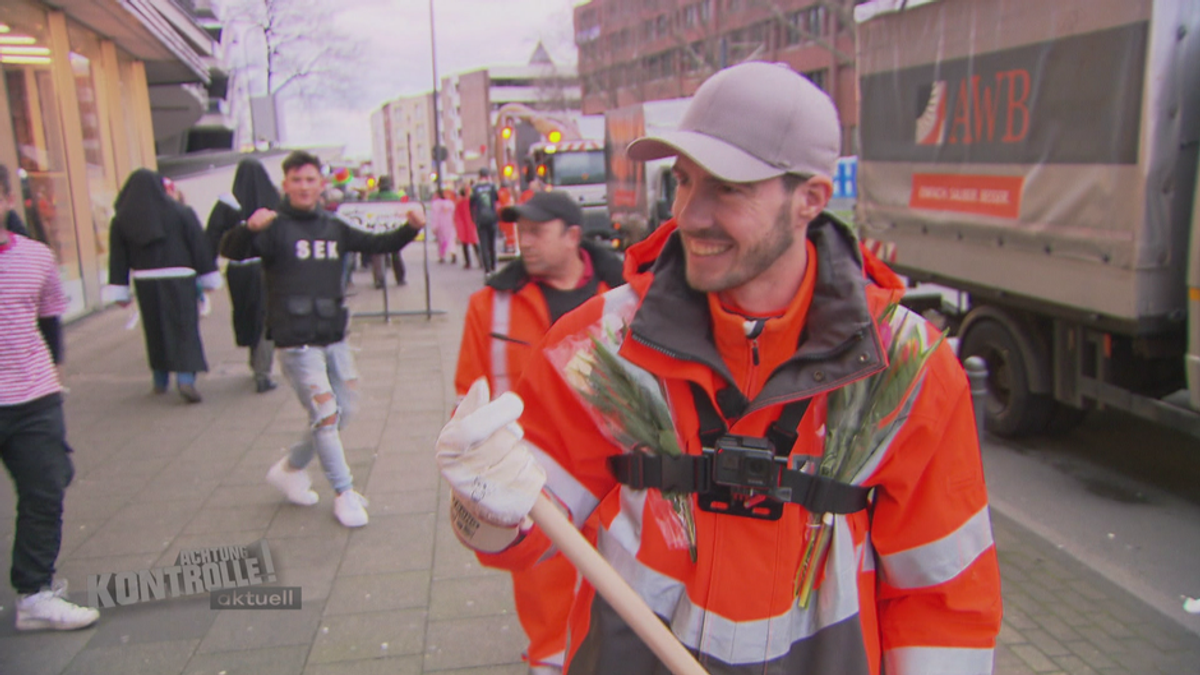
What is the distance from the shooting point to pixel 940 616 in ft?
5.61

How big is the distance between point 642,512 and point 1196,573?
13.6ft

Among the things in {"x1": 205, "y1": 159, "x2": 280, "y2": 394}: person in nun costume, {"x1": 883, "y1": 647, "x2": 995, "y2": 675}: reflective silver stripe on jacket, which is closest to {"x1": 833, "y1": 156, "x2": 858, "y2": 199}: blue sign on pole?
{"x1": 205, "y1": 159, "x2": 280, "y2": 394}: person in nun costume

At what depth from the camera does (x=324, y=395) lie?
4.89 m

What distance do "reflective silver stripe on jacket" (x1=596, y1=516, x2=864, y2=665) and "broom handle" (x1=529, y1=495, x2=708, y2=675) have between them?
0.28 ft

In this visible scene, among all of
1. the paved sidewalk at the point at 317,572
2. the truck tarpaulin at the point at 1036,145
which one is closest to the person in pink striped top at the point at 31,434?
the paved sidewalk at the point at 317,572

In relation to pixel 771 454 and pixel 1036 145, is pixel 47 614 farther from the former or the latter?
pixel 1036 145

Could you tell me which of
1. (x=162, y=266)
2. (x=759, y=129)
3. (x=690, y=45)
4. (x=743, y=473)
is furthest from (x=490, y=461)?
(x=690, y=45)

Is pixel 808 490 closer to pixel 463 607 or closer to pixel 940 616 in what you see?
pixel 940 616

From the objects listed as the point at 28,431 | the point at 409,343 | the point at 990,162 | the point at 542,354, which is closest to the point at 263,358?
the point at 409,343

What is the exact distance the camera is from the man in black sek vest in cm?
486

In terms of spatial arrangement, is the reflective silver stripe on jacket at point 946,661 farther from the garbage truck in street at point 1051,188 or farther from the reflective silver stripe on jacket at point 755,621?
the garbage truck in street at point 1051,188

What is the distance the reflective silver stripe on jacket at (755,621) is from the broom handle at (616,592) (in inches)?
3.4

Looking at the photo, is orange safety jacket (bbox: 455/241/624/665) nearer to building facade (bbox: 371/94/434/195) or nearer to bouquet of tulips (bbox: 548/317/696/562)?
bouquet of tulips (bbox: 548/317/696/562)

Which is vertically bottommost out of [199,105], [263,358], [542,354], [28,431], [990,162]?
[263,358]
